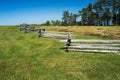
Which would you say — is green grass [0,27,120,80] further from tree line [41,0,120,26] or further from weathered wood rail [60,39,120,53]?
tree line [41,0,120,26]

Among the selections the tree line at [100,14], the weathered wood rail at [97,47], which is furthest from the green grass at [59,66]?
the tree line at [100,14]

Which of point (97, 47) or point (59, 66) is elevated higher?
point (97, 47)

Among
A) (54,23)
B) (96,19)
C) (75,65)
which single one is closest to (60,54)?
(75,65)

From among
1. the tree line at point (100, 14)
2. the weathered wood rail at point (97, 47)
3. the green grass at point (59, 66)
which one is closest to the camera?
the green grass at point (59, 66)

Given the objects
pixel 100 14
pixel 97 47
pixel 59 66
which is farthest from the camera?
pixel 100 14

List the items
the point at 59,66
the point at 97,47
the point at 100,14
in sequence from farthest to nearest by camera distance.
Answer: the point at 100,14 → the point at 97,47 → the point at 59,66

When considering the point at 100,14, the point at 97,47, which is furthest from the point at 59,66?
the point at 100,14

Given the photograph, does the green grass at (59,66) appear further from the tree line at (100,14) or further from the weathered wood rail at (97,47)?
the tree line at (100,14)

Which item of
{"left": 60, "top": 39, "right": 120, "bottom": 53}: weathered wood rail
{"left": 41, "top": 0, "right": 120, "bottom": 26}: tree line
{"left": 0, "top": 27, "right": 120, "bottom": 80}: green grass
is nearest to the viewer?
{"left": 0, "top": 27, "right": 120, "bottom": 80}: green grass

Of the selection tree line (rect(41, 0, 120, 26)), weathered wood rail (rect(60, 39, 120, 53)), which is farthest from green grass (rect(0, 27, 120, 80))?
tree line (rect(41, 0, 120, 26))

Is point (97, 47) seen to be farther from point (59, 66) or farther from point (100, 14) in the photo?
point (100, 14)

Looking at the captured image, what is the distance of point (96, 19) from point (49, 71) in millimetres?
75390

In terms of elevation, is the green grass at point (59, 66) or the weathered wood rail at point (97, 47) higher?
the weathered wood rail at point (97, 47)

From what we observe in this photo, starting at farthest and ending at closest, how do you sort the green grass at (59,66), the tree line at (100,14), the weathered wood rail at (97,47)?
the tree line at (100,14)
the weathered wood rail at (97,47)
the green grass at (59,66)
